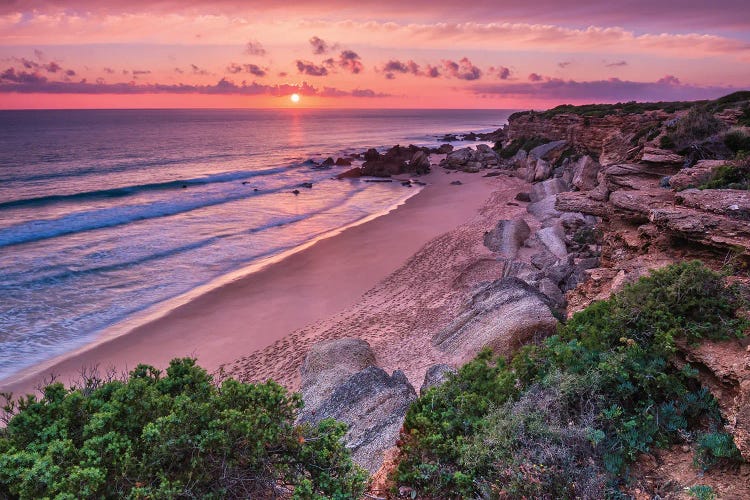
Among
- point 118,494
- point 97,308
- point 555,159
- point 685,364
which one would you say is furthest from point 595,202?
point 555,159

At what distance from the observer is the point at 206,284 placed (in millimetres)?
18719

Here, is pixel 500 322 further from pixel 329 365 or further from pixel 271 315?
pixel 271 315

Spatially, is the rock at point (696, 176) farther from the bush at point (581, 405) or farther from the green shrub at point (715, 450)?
the green shrub at point (715, 450)

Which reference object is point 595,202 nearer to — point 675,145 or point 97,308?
point 675,145

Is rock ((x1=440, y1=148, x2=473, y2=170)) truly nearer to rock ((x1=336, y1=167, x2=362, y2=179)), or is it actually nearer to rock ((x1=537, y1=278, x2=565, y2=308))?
rock ((x1=336, y1=167, x2=362, y2=179))

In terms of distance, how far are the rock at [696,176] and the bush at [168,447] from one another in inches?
403

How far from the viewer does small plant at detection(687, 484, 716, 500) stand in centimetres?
401

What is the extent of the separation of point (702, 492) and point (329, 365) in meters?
7.96

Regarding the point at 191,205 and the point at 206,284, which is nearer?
the point at 206,284

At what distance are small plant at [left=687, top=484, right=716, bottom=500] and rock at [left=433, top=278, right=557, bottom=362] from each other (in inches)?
231

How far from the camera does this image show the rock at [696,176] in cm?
1048

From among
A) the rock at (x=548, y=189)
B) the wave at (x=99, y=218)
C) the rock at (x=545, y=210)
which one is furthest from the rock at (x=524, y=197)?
the wave at (x=99, y=218)

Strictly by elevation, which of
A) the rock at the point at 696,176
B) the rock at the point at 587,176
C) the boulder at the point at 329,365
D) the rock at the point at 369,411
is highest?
the rock at the point at 696,176

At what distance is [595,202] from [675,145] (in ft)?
13.0
